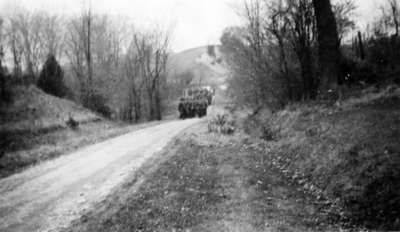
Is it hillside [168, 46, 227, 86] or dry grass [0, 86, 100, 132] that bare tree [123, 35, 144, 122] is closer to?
dry grass [0, 86, 100, 132]

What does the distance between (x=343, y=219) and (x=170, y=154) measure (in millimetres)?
5716

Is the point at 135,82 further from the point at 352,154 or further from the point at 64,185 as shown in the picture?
the point at 352,154

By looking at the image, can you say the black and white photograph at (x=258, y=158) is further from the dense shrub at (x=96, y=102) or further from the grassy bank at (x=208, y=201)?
the dense shrub at (x=96, y=102)

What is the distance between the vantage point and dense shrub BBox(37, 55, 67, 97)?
87.0 feet

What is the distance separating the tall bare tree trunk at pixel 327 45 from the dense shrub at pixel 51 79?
23.9 m

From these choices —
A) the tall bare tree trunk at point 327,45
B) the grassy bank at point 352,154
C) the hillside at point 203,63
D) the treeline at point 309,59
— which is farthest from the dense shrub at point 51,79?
the hillside at point 203,63

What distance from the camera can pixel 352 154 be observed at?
588cm

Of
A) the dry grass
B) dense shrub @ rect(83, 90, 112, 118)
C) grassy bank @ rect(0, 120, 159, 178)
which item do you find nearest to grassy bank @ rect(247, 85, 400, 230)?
grassy bank @ rect(0, 120, 159, 178)

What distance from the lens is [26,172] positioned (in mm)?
10477

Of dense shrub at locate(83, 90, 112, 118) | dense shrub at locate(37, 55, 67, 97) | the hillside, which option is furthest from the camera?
the hillside

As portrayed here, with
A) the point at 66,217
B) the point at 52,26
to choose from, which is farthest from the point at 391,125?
the point at 52,26

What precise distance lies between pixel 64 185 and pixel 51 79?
2141cm

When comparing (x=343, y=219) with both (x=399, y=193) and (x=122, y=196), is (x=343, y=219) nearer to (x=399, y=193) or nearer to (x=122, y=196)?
(x=399, y=193)

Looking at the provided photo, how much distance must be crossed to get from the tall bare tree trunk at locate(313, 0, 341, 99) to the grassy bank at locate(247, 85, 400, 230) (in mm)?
1575
